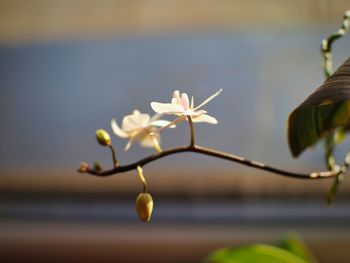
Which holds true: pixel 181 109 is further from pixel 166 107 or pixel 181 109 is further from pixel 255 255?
pixel 255 255

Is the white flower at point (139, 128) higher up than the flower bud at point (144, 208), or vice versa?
the white flower at point (139, 128)

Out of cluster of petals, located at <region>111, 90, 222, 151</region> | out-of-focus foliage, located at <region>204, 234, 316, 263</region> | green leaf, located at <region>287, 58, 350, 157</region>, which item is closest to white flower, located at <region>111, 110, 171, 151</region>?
cluster of petals, located at <region>111, 90, 222, 151</region>

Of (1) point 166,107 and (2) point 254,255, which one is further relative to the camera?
(2) point 254,255

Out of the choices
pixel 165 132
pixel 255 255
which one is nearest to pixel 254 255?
pixel 255 255

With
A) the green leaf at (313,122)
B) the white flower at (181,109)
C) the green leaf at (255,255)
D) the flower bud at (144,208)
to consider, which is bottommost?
the green leaf at (255,255)

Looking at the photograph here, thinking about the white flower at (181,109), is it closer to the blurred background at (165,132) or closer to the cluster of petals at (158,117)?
the cluster of petals at (158,117)

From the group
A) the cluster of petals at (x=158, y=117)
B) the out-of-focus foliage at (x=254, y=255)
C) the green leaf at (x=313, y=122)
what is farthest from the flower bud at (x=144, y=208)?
the out-of-focus foliage at (x=254, y=255)

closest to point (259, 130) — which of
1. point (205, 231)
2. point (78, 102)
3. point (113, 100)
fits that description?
point (205, 231)
